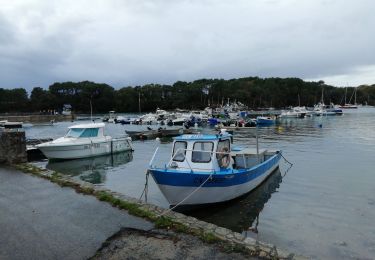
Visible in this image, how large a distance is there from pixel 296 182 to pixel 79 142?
18401mm

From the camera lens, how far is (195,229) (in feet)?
27.6

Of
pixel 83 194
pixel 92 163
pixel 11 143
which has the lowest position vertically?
pixel 92 163

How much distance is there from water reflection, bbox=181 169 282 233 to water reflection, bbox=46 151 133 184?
933cm

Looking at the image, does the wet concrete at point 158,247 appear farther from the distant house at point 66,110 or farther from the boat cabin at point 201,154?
the distant house at point 66,110

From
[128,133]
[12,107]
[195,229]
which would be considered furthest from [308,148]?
[12,107]

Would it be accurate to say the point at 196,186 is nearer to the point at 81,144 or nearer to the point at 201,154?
the point at 201,154

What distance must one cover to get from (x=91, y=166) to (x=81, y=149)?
309 cm

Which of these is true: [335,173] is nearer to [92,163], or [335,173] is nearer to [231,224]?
[231,224]

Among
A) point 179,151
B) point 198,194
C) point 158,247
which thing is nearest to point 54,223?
point 158,247

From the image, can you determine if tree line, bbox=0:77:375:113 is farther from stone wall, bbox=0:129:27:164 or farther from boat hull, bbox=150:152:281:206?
boat hull, bbox=150:152:281:206

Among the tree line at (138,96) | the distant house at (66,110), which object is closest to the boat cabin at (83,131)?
the distant house at (66,110)

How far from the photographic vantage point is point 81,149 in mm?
30969

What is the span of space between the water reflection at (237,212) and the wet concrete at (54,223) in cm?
512

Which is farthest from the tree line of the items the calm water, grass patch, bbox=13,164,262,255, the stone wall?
grass patch, bbox=13,164,262,255
